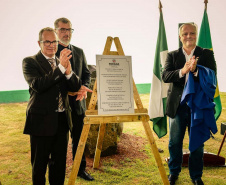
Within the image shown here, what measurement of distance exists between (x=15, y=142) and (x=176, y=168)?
4.35 m

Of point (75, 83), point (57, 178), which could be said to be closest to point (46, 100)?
point (75, 83)

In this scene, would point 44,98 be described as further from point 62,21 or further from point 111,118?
point 62,21

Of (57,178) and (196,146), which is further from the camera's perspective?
(196,146)

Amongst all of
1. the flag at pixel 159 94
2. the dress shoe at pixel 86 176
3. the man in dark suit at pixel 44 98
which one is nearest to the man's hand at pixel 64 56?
the man in dark suit at pixel 44 98

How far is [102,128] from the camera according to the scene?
9.54 feet

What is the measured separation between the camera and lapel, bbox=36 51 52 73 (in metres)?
1.83

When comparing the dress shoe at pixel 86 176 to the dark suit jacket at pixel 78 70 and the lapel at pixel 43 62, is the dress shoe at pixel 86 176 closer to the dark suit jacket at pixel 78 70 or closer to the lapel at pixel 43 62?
the dark suit jacket at pixel 78 70

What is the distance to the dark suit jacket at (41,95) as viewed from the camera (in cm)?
170

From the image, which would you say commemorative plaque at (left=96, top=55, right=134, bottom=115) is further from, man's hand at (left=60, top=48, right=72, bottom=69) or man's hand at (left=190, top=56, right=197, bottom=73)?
man's hand at (left=190, top=56, right=197, bottom=73)

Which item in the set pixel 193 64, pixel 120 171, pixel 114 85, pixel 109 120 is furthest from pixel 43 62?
pixel 120 171

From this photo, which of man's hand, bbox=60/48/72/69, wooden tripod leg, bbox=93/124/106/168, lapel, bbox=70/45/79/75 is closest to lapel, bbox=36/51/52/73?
man's hand, bbox=60/48/72/69

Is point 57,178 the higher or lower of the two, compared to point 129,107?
lower

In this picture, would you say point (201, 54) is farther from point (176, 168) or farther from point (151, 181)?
point (151, 181)

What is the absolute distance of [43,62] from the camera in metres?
1.83
